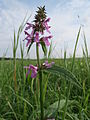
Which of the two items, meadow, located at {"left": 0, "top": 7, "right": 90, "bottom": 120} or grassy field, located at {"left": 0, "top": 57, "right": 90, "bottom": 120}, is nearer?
meadow, located at {"left": 0, "top": 7, "right": 90, "bottom": 120}

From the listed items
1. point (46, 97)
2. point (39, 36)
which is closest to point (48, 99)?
point (46, 97)

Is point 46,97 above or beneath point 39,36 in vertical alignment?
beneath

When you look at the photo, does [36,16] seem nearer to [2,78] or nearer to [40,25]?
[40,25]

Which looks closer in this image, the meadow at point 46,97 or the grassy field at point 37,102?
the meadow at point 46,97

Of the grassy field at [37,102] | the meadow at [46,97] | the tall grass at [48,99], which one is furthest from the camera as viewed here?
the grassy field at [37,102]

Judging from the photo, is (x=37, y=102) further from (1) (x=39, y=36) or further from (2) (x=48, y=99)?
(1) (x=39, y=36)

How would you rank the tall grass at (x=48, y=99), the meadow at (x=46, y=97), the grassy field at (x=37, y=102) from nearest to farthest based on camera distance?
the meadow at (x=46, y=97) → the tall grass at (x=48, y=99) → the grassy field at (x=37, y=102)

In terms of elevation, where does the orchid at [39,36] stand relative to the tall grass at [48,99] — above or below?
above

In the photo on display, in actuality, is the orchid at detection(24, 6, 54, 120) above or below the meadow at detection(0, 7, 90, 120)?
above

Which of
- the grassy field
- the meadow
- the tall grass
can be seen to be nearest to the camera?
the meadow

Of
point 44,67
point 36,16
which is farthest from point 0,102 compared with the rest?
point 36,16

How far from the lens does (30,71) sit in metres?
1.00

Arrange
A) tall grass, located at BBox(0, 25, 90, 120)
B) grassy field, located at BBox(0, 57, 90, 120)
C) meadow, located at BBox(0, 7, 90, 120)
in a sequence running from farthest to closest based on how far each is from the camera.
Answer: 1. grassy field, located at BBox(0, 57, 90, 120)
2. tall grass, located at BBox(0, 25, 90, 120)
3. meadow, located at BBox(0, 7, 90, 120)

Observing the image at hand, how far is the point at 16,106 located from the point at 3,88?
1.16 feet
